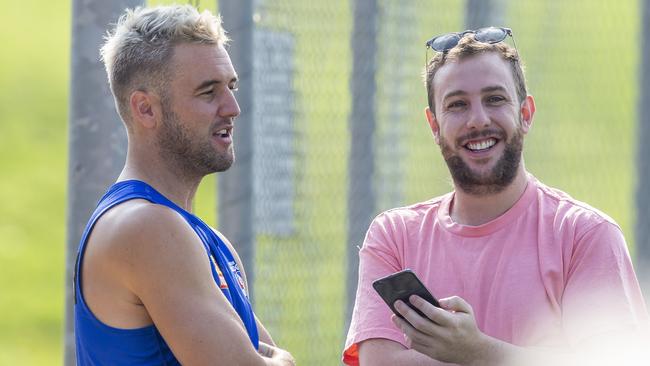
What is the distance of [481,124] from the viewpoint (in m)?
2.95

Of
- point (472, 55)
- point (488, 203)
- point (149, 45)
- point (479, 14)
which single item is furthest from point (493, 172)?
point (479, 14)

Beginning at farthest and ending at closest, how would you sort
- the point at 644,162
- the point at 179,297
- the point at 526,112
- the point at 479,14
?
the point at 644,162, the point at 479,14, the point at 526,112, the point at 179,297

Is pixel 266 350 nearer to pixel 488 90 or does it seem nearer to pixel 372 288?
pixel 372 288

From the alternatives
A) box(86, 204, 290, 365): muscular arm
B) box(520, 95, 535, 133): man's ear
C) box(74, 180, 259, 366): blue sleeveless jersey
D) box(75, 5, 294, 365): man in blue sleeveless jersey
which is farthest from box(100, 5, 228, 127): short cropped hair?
box(520, 95, 535, 133): man's ear

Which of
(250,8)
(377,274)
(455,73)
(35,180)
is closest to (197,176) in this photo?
(377,274)

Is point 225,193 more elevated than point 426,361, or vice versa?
point 225,193

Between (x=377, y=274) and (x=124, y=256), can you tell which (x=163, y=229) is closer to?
(x=124, y=256)

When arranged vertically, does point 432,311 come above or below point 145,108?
below

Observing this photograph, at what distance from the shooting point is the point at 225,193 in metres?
3.98

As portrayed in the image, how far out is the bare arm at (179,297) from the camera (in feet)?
8.15

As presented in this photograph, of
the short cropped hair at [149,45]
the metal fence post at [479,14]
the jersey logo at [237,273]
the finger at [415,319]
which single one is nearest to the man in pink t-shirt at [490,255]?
the finger at [415,319]

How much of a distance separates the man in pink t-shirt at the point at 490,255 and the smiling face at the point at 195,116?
0.53 meters

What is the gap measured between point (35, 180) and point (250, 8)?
16.6ft

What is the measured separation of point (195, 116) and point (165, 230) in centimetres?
36
